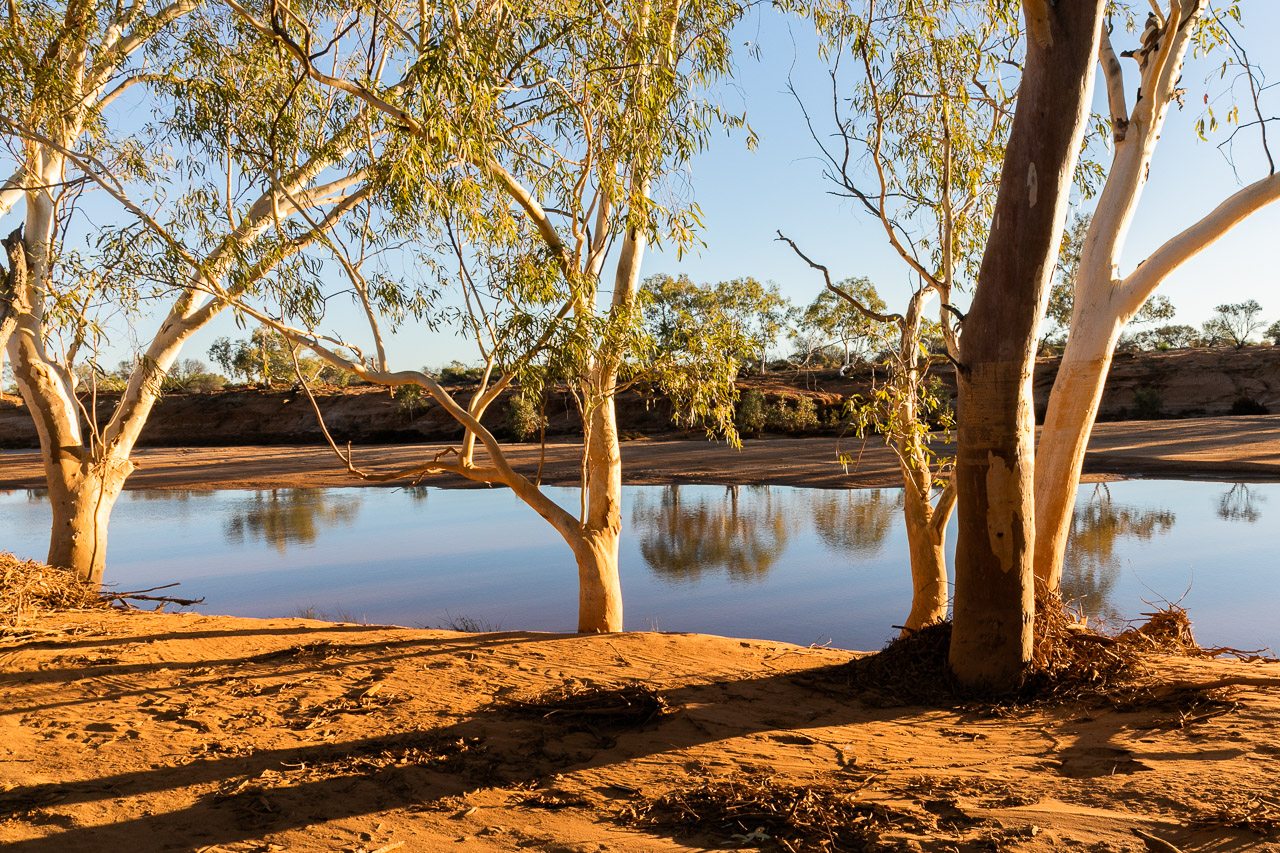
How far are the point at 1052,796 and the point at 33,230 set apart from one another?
7221 mm

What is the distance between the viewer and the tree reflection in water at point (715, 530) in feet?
30.2

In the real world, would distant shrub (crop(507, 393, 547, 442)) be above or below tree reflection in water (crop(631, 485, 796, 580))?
above

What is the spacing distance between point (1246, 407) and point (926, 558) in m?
24.4

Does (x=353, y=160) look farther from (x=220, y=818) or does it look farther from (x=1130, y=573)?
(x=1130, y=573)

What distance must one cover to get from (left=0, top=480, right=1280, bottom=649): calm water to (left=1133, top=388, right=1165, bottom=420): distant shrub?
37.5ft

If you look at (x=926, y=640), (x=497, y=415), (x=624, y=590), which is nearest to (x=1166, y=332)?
(x=497, y=415)

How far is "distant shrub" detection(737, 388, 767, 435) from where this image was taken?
2338 centimetres

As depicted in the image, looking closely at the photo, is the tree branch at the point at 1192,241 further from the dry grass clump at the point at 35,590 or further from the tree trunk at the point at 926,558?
the dry grass clump at the point at 35,590

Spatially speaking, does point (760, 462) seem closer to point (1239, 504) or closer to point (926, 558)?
point (1239, 504)

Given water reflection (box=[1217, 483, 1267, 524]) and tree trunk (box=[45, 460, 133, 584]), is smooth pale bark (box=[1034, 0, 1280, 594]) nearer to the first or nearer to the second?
tree trunk (box=[45, 460, 133, 584])

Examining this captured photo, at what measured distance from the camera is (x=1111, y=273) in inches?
176

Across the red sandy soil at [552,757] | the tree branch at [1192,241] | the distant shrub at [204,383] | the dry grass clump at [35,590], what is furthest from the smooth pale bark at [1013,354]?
the distant shrub at [204,383]

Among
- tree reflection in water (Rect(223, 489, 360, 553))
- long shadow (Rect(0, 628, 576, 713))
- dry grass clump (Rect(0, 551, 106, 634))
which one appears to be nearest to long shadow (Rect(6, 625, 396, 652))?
dry grass clump (Rect(0, 551, 106, 634))

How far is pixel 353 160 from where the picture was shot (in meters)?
6.11
